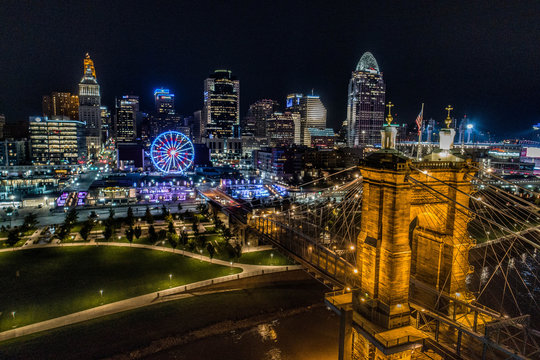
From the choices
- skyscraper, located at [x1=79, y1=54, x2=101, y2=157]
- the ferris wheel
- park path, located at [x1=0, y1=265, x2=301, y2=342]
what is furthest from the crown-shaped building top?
park path, located at [x1=0, y1=265, x2=301, y2=342]

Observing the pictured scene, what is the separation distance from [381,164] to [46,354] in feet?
77.2

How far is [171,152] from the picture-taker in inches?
3145

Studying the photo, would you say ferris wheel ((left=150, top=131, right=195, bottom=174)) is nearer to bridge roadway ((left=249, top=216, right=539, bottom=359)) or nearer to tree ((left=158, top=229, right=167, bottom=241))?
tree ((left=158, top=229, right=167, bottom=241))

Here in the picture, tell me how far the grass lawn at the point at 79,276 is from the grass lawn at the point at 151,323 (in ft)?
8.96

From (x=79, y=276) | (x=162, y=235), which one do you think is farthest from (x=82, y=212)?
(x=79, y=276)

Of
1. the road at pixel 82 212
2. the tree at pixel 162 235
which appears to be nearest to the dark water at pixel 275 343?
the tree at pixel 162 235

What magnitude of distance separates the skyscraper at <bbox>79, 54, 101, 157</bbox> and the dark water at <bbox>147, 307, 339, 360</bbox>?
176585mm

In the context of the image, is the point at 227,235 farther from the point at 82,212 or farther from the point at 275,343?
the point at 82,212

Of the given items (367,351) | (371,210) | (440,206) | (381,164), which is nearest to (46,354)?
(367,351)

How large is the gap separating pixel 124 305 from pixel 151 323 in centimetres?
357

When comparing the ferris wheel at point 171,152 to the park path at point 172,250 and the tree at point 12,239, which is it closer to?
the park path at point 172,250

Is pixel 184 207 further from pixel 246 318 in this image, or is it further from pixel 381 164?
pixel 381 164

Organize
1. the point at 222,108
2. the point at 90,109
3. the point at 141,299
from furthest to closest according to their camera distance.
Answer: the point at 222,108 < the point at 90,109 < the point at 141,299

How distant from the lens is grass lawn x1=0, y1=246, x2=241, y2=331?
26125mm
